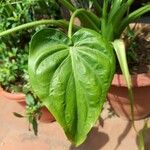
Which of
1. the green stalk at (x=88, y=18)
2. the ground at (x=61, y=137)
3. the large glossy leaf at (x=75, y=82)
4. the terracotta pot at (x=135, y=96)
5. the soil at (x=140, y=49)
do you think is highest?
the green stalk at (x=88, y=18)

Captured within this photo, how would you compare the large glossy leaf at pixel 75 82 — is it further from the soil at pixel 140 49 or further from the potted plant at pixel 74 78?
the soil at pixel 140 49

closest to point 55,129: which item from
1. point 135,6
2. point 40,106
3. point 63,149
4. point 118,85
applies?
point 63,149

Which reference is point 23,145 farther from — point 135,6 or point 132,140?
point 135,6

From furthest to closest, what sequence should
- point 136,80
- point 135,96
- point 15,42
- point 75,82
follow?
point 15,42, point 135,96, point 136,80, point 75,82

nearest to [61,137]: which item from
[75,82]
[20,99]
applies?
[20,99]

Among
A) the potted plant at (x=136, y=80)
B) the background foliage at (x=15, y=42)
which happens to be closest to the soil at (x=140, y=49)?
the potted plant at (x=136, y=80)

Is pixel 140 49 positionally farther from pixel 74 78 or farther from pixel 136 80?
pixel 74 78
